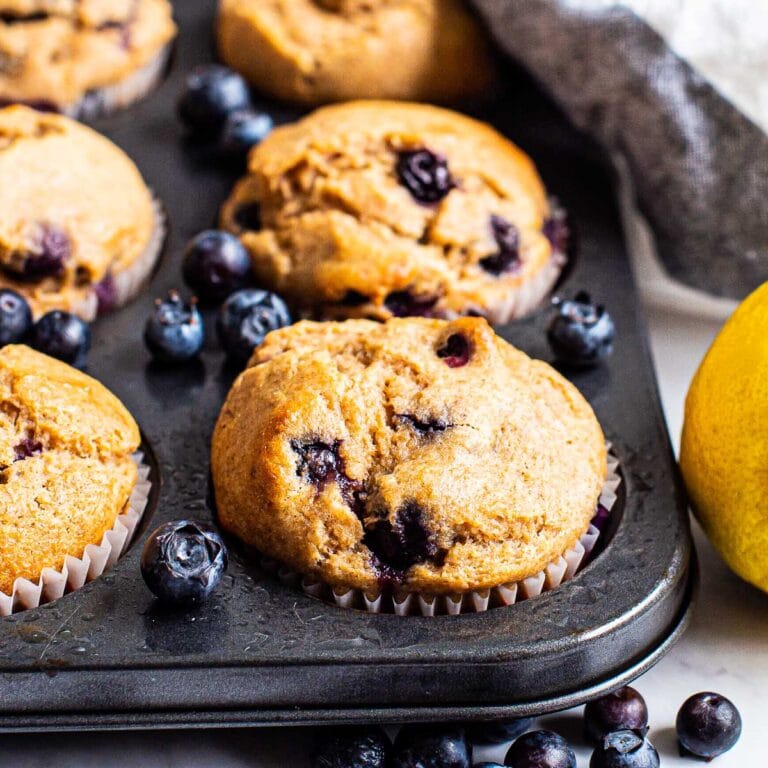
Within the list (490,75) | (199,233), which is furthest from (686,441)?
(490,75)

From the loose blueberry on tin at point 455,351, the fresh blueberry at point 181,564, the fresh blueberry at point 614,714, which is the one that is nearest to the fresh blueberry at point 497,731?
the fresh blueberry at point 614,714

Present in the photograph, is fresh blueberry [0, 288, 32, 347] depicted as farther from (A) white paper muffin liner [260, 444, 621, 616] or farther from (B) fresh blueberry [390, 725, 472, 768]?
(B) fresh blueberry [390, 725, 472, 768]

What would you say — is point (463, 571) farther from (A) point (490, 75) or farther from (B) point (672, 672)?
(A) point (490, 75)

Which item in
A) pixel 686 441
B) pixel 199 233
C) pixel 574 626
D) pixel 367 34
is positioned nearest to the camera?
pixel 574 626

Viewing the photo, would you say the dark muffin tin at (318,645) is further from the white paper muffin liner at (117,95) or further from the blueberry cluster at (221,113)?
the white paper muffin liner at (117,95)

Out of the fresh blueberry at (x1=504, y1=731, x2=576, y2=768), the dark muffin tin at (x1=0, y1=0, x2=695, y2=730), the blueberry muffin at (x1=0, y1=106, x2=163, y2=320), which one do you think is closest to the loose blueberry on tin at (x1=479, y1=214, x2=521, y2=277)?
the dark muffin tin at (x1=0, y1=0, x2=695, y2=730)

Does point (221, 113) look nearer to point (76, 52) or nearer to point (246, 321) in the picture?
point (76, 52)
